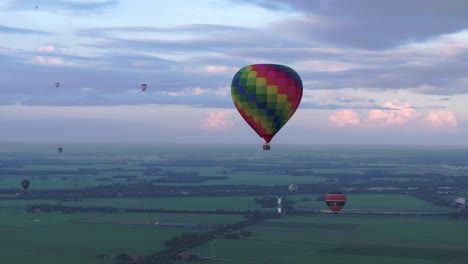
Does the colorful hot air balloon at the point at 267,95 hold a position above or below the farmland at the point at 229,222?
above

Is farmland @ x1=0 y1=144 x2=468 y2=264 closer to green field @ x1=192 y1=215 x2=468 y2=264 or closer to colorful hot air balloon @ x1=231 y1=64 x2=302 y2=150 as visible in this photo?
green field @ x1=192 y1=215 x2=468 y2=264

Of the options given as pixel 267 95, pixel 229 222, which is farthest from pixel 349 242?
pixel 267 95

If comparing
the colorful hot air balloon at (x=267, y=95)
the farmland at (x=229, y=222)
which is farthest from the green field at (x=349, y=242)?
the colorful hot air balloon at (x=267, y=95)

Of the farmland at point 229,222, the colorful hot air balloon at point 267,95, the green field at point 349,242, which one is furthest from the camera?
the farmland at point 229,222

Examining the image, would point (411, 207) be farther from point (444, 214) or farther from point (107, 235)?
point (107, 235)

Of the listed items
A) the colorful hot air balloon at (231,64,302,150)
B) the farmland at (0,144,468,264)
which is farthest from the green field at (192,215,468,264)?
the colorful hot air balloon at (231,64,302,150)

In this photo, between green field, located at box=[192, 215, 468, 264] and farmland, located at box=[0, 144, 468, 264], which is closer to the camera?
green field, located at box=[192, 215, 468, 264]

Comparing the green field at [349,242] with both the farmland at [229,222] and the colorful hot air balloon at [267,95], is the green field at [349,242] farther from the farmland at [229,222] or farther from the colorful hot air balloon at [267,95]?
the colorful hot air balloon at [267,95]

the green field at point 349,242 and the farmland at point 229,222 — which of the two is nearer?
the green field at point 349,242
